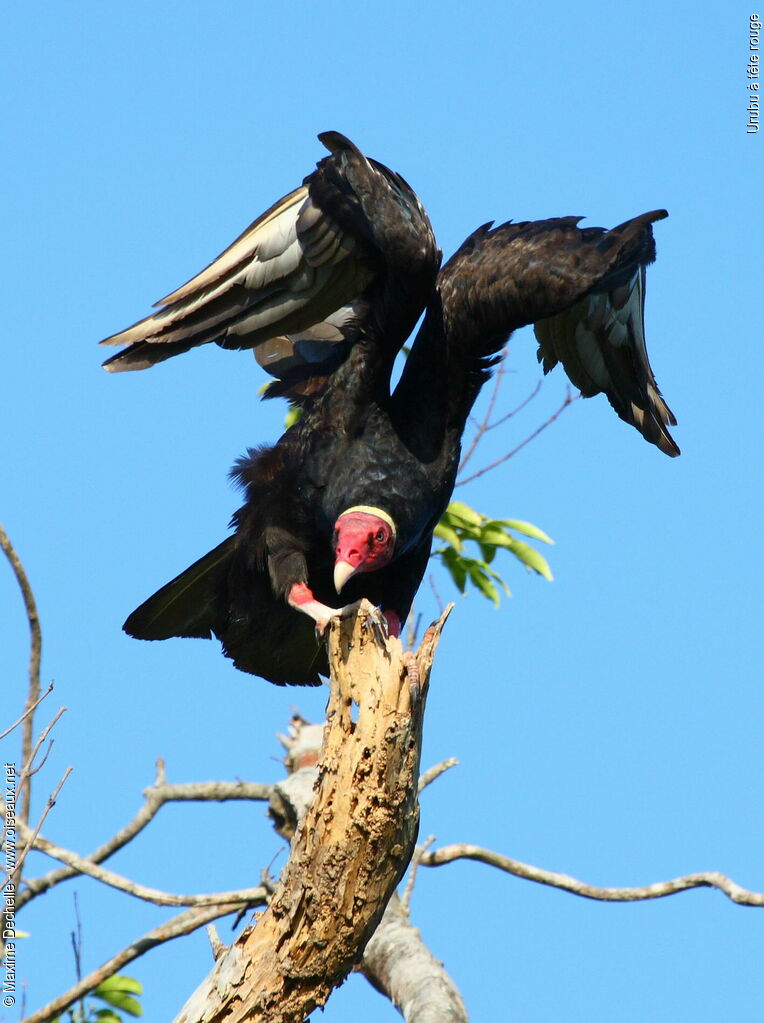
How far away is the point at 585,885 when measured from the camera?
14.2 ft

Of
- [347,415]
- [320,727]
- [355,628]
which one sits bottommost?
[355,628]

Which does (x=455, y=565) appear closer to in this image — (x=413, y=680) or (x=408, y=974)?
(x=408, y=974)

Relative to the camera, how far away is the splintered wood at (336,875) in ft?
9.17

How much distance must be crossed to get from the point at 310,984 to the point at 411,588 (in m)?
1.65

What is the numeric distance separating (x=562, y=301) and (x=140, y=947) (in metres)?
2.54

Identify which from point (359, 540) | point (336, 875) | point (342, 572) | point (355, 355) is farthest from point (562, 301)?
point (336, 875)

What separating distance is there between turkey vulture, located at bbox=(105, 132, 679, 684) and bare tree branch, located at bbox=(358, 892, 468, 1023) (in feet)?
3.00

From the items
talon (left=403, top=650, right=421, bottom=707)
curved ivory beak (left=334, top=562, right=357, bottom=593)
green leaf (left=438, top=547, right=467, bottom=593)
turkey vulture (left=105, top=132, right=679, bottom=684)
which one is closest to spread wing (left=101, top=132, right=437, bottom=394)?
turkey vulture (left=105, top=132, right=679, bottom=684)

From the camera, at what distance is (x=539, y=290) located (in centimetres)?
377

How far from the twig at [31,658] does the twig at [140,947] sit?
57 cm

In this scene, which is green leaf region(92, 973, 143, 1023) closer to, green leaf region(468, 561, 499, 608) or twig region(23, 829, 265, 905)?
twig region(23, 829, 265, 905)

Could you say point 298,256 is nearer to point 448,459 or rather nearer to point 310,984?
point 448,459

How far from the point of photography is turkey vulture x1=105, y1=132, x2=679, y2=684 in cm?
375

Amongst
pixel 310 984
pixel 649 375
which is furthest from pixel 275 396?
pixel 310 984
